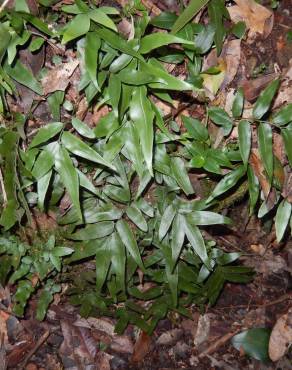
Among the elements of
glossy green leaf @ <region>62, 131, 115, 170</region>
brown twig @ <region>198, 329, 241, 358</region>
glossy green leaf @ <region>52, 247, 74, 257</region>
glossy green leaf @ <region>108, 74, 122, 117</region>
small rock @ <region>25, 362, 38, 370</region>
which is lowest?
brown twig @ <region>198, 329, 241, 358</region>

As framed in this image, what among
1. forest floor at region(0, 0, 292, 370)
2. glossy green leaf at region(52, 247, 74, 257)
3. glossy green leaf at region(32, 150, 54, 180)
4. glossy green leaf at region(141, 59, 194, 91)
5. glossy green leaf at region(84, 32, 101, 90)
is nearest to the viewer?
glossy green leaf at region(141, 59, 194, 91)

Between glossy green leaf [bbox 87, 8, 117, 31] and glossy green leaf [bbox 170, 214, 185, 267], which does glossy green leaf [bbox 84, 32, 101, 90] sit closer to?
glossy green leaf [bbox 87, 8, 117, 31]

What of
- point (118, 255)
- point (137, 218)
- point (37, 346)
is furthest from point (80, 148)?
point (37, 346)

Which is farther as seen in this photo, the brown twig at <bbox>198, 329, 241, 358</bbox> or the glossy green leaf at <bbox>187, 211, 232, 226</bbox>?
the brown twig at <bbox>198, 329, 241, 358</bbox>

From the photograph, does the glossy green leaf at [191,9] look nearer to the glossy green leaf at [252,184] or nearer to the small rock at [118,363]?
the glossy green leaf at [252,184]

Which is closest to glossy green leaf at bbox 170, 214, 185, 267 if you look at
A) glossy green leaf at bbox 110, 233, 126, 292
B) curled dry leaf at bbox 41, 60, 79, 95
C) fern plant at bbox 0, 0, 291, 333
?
fern plant at bbox 0, 0, 291, 333

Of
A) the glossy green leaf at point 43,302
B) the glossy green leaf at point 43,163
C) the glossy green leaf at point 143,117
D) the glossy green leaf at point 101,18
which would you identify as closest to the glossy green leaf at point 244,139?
the glossy green leaf at point 143,117

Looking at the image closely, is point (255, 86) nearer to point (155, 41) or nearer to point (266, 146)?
point (266, 146)

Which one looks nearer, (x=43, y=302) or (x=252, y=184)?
(x=252, y=184)
